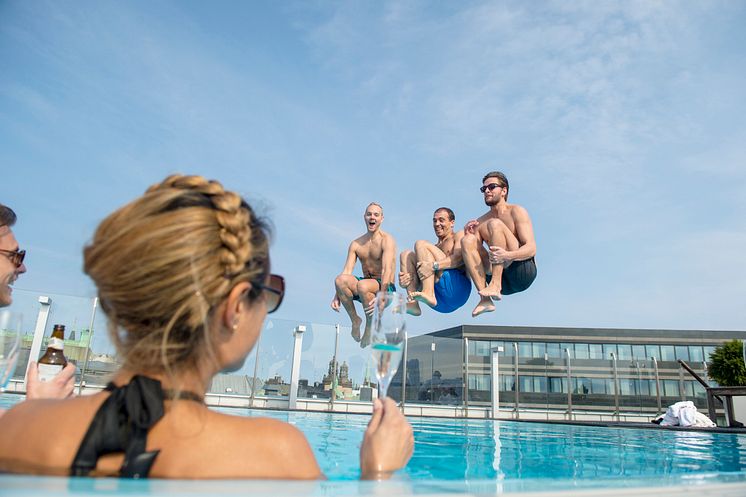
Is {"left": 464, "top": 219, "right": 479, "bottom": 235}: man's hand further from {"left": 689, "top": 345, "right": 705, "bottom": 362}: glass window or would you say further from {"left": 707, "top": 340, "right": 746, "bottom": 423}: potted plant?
{"left": 689, "top": 345, "right": 705, "bottom": 362}: glass window

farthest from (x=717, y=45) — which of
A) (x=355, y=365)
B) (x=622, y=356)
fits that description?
(x=622, y=356)

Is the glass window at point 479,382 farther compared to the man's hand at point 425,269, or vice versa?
the glass window at point 479,382

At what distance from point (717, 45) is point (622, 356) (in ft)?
37.7

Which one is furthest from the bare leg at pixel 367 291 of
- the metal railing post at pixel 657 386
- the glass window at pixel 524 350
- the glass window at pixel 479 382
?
the metal railing post at pixel 657 386

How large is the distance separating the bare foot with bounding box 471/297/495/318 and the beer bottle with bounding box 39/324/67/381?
3605 mm

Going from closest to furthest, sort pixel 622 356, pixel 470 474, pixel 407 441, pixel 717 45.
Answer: pixel 407 441 → pixel 470 474 → pixel 717 45 → pixel 622 356

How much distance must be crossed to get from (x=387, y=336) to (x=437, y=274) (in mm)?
3291

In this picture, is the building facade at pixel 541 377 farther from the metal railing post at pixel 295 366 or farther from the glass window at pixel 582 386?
the metal railing post at pixel 295 366

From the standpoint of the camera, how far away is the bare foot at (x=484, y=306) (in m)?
4.68

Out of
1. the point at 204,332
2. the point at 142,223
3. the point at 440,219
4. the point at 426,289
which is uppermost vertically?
the point at 440,219

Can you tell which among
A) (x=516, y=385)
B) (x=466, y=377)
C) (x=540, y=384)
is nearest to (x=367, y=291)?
(x=466, y=377)

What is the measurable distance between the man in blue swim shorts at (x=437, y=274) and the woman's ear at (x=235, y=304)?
3964mm

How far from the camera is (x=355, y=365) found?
36.4ft

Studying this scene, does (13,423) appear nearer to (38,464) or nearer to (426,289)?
(38,464)
